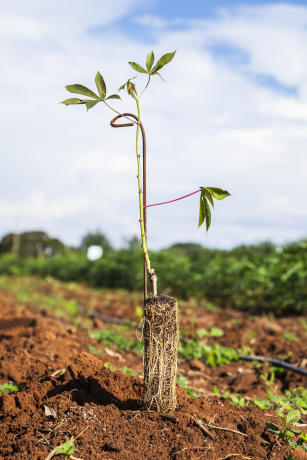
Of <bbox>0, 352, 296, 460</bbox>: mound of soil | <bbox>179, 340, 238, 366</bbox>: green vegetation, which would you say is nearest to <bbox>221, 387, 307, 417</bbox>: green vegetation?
<bbox>179, 340, 238, 366</bbox>: green vegetation

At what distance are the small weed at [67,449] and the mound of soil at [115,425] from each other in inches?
3.1

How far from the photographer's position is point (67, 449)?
7.99 feet

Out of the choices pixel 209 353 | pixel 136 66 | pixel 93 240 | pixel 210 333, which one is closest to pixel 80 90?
pixel 136 66

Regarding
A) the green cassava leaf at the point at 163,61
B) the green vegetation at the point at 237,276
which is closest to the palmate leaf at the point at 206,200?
the green cassava leaf at the point at 163,61

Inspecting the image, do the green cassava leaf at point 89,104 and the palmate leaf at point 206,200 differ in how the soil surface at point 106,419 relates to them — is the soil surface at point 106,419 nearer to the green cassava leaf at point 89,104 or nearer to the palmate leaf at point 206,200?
the palmate leaf at point 206,200

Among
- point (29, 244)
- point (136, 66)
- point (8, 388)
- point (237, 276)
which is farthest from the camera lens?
point (29, 244)

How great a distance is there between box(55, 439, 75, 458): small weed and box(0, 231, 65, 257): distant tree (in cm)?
3982

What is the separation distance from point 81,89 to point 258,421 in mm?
2357

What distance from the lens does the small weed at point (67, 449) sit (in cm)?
243

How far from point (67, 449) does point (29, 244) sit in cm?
4419

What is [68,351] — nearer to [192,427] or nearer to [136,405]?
[136,405]

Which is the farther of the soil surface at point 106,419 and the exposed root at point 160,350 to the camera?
the exposed root at point 160,350

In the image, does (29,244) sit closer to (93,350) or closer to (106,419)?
(93,350)

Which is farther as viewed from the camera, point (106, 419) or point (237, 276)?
point (237, 276)
